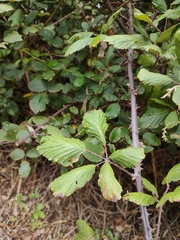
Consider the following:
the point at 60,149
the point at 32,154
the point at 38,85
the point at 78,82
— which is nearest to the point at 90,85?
the point at 78,82

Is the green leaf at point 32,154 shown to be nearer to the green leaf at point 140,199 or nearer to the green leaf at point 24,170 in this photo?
the green leaf at point 24,170

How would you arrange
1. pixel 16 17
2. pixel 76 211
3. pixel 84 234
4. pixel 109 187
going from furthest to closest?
1. pixel 76 211
2. pixel 16 17
3. pixel 84 234
4. pixel 109 187

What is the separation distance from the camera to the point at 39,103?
2.80 ft

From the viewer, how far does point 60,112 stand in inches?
35.8

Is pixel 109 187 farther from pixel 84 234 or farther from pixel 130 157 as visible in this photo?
pixel 84 234

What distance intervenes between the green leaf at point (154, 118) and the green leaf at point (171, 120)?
3 cm

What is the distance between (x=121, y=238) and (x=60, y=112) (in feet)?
1.56

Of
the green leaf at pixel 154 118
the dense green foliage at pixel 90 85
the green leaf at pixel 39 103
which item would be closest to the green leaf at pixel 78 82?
the dense green foliage at pixel 90 85

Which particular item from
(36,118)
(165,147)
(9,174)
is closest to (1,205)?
(9,174)

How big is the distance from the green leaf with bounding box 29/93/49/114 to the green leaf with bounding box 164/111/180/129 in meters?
0.39

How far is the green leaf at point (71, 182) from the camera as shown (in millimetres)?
496

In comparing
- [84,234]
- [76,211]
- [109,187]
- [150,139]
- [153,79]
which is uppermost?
[153,79]

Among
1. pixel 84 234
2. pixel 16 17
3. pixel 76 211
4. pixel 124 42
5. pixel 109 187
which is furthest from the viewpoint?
pixel 76 211

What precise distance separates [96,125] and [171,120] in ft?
0.68
